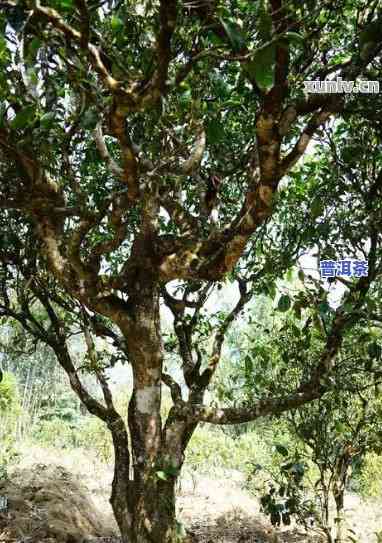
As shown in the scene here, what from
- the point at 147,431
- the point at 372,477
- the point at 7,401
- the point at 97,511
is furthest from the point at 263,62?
the point at 7,401

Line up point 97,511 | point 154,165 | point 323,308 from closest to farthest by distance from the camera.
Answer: point 323,308, point 154,165, point 97,511

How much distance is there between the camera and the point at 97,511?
5301 millimetres

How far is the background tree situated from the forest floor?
4.50 feet

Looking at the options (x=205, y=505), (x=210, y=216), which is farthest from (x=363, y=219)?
(x=205, y=505)

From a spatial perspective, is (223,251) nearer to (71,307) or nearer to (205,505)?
(71,307)

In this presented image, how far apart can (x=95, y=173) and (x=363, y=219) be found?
1.64 metres

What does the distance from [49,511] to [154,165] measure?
11.2 ft

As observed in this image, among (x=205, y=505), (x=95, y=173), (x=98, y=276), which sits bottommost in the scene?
(x=205, y=505)

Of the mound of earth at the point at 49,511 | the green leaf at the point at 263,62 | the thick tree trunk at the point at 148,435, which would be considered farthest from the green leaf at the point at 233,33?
the mound of earth at the point at 49,511

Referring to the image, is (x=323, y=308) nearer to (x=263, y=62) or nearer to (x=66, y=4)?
(x=263, y=62)

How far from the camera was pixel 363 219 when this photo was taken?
2.91 m

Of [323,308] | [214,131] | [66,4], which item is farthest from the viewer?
[323,308]

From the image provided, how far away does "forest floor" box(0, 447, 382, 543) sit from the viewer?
14.3 feet

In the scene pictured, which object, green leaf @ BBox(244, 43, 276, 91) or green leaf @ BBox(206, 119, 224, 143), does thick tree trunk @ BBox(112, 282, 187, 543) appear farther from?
green leaf @ BBox(244, 43, 276, 91)
